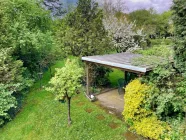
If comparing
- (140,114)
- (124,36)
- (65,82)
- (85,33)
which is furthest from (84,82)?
(140,114)

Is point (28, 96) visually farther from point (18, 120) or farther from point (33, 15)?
point (33, 15)

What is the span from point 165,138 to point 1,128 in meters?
9.02

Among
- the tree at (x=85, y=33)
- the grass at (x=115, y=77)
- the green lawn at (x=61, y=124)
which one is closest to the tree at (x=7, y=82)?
the green lawn at (x=61, y=124)

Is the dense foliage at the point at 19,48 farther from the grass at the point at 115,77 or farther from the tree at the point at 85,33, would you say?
the grass at the point at 115,77

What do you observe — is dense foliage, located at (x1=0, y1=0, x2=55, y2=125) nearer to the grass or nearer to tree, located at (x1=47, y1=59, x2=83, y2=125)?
tree, located at (x1=47, y1=59, x2=83, y2=125)

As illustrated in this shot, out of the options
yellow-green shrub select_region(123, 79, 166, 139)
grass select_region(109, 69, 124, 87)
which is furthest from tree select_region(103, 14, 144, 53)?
yellow-green shrub select_region(123, 79, 166, 139)

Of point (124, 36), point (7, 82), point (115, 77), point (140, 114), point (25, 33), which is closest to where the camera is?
point (140, 114)

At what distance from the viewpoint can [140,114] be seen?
335 inches

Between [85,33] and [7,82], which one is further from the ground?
[85,33]

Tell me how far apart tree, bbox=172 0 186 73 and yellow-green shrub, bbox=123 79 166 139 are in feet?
6.03

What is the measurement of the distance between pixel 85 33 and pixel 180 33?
7.73 metres

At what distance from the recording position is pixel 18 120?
36.4 feet

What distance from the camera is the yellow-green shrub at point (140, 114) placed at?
7988 millimetres

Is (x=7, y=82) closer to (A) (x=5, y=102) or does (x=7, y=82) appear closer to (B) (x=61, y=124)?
(A) (x=5, y=102)
